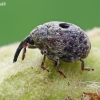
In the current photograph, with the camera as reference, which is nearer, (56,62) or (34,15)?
(56,62)

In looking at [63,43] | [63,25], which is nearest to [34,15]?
[63,25]

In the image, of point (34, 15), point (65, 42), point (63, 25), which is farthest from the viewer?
point (34, 15)

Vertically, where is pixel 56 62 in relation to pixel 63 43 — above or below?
below

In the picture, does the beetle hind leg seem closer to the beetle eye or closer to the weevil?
the weevil

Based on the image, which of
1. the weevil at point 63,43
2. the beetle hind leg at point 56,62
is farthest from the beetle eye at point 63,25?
the beetle hind leg at point 56,62

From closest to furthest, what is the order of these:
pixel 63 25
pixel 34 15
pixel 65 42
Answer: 1. pixel 65 42
2. pixel 63 25
3. pixel 34 15

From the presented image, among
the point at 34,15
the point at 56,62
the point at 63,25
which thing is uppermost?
the point at 63,25

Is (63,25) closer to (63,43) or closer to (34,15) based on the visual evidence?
(63,43)

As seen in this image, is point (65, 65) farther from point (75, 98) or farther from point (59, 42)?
point (75, 98)

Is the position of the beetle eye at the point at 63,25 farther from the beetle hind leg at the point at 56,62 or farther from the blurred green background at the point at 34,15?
the blurred green background at the point at 34,15
